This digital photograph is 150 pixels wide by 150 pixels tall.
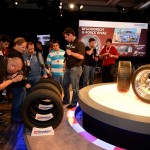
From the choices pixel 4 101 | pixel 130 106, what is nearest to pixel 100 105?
pixel 130 106

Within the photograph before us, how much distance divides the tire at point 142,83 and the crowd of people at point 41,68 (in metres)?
1.21

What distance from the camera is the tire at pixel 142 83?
2.53m

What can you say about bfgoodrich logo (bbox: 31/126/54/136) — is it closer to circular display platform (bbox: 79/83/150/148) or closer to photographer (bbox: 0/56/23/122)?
circular display platform (bbox: 79/83/150/148)

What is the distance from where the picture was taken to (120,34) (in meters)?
10.3

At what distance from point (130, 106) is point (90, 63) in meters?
3.72

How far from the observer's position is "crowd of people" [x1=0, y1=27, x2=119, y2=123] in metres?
3.02

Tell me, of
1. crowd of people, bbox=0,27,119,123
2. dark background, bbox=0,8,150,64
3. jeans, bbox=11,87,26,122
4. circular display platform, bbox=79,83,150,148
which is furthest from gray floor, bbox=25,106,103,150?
dark background, bbox=0,8,150,64

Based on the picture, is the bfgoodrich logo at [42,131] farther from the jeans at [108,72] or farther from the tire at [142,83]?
the jeans at [108,72]

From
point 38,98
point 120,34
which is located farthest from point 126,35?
point 38,98

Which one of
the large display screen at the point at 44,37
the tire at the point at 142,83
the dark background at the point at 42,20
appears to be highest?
the dark background at the point at 42,20

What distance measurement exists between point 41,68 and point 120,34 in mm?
6124

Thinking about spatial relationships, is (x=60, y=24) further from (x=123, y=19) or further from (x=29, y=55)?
(x=29, y=55)

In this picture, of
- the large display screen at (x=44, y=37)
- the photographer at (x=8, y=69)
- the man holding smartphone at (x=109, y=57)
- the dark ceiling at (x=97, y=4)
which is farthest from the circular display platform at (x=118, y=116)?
the large display screen at (x=44, y=37)

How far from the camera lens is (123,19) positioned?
1055 cm
